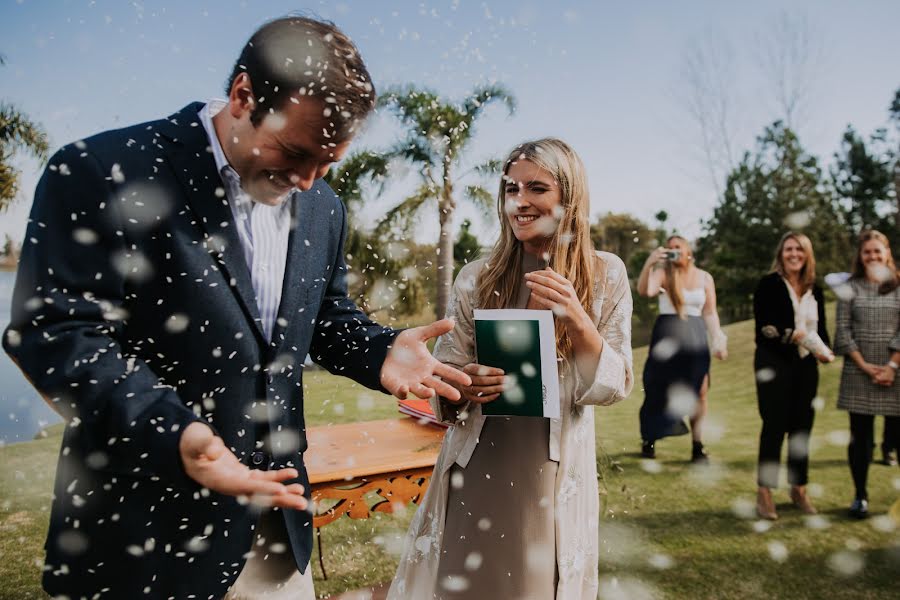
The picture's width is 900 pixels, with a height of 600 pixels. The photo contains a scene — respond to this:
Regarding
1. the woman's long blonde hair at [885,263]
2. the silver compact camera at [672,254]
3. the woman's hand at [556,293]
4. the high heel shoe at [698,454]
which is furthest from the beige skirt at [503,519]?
the high heel shoe at [698,454]

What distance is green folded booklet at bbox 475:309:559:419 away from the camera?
5.97 ft

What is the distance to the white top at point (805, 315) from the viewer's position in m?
4.76

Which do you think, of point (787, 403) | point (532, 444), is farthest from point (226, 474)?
point (787, 403)

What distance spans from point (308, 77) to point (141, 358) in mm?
654

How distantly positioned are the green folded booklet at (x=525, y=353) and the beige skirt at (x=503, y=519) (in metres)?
0.33

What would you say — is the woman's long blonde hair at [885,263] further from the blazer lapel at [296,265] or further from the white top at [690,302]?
the blazer lapel at [296,265]

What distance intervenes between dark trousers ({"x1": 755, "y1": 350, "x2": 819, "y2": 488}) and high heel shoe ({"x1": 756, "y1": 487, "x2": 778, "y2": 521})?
6 cm

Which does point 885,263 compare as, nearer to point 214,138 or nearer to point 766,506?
point 766,506

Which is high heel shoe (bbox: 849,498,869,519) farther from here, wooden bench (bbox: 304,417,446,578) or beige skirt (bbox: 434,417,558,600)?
beige skirt (bbox: 434,417,558,600)

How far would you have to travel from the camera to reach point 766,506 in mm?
4672

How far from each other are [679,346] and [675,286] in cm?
60

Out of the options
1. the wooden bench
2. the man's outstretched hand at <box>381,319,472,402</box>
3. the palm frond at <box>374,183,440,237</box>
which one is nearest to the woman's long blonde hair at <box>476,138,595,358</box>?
the palm frond at <box>374,183,440,237</box>

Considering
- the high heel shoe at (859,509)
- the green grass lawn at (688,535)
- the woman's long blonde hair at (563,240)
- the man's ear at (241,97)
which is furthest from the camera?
the high heel shoe at (859,509)

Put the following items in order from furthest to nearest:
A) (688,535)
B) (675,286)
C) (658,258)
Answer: (675,286)
(658,258)
(688,535)
